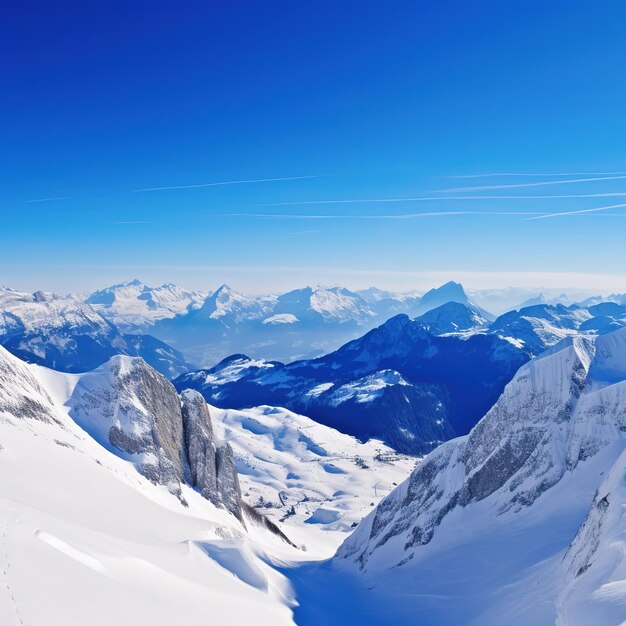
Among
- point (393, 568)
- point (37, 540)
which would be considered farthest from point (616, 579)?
point (393, 568)

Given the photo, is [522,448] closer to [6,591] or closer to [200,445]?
[200,445]

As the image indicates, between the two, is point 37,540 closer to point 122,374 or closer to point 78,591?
point 78,591

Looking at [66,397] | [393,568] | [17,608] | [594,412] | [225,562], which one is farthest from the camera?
[66,397]

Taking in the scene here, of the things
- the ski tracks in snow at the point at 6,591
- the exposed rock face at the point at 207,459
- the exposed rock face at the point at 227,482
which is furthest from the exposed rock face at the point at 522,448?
the ski tracks in snow at the point at 6,591

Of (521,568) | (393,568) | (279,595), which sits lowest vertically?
(393,568)

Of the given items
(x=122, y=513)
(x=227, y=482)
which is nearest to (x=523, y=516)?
(x=122, y=513)

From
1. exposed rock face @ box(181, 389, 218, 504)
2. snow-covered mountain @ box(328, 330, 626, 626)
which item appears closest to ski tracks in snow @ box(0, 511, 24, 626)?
snow-covered mountain @ box(328, 330, 626, 626)

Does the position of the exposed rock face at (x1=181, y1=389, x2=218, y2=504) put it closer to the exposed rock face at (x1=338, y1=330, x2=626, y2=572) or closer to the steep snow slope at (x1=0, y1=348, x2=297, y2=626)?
the steep snow slope at (x1=0, y1=348, x2=297, y2=626)
